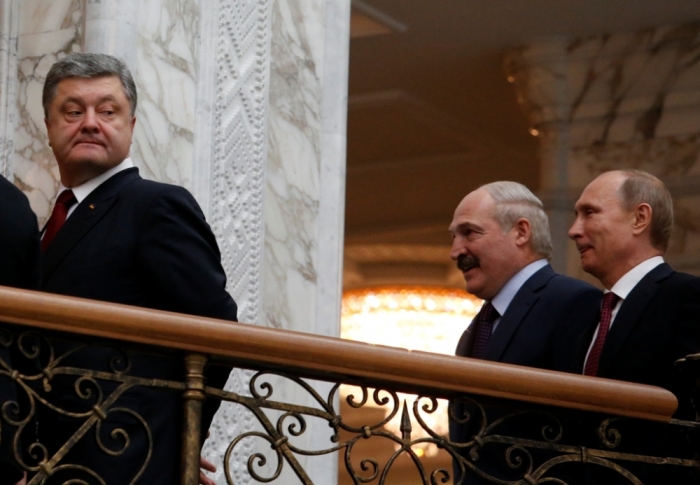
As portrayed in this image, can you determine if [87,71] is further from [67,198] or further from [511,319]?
[511,319]

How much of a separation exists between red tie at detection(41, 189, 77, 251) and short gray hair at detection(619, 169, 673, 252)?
185 centimetres

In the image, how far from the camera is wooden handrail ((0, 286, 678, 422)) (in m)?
3.84

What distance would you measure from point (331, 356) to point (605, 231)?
133 centimetres

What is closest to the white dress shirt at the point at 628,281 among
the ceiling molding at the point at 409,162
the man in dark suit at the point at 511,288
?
the man in dark suit at the point at 511,288

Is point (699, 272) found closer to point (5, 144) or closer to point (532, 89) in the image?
point (532, 89)

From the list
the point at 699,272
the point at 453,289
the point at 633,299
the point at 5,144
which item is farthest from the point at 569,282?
the point at 453,289

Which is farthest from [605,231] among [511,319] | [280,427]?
[280,427]

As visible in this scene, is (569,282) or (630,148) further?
(630,148)

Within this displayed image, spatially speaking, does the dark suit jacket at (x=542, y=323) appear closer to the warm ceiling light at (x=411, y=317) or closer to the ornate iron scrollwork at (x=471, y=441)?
the ornate iron scrollwork at (x=471, y=441)

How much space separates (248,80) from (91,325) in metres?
3.07

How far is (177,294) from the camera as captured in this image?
14.0 ft

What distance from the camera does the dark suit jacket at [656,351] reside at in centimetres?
464

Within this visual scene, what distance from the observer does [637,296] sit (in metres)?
4.75

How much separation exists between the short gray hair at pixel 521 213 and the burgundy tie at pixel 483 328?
12.0 inches
